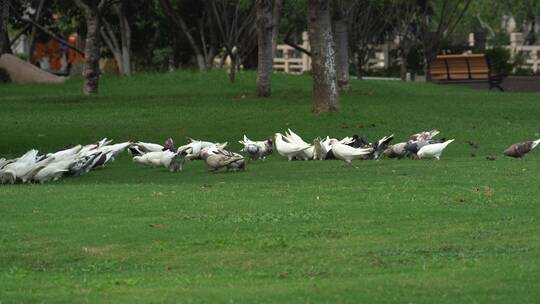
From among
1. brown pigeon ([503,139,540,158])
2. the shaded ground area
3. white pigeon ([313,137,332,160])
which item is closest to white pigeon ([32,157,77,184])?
white pigeon ([313,137,332,160])

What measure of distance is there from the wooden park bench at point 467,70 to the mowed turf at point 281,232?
20600 millimetres

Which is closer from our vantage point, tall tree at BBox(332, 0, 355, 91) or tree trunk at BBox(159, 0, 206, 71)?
tall tree at BBox(332, 0, 355, 91)

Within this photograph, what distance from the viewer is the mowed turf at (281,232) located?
8.67m

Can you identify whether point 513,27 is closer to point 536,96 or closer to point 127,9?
point 127,9

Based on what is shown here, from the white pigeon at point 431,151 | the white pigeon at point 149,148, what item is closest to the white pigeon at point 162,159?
the white pigeon at point 149,148

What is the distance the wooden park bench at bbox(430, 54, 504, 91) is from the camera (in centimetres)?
4306

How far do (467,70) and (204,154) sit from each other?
91.2ft

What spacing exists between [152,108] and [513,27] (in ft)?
221

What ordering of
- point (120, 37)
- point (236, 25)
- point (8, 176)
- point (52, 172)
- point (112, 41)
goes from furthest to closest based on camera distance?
point (120, 37) → point (112, 41) → point (236, 25) → point (52, 172) → point (8, 176)

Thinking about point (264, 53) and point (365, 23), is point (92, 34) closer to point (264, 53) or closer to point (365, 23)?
point (264, 53)

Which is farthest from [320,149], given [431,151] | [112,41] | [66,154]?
[112,41]

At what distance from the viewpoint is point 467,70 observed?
4394 cm

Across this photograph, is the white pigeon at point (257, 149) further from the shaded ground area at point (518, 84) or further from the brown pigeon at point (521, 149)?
the shaded ground area at point (518, 84)

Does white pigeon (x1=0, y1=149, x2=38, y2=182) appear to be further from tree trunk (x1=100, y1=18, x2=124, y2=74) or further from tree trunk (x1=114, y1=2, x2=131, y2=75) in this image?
tree trunk (x1=100, y1=18, x2=124, y2=74)
